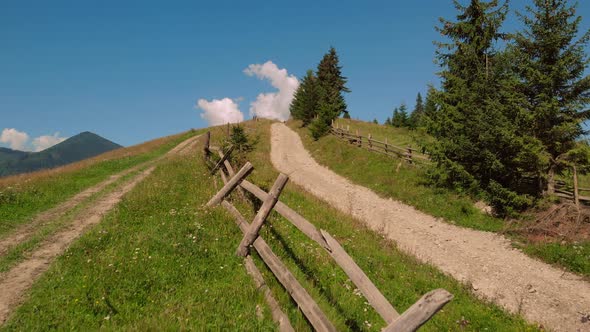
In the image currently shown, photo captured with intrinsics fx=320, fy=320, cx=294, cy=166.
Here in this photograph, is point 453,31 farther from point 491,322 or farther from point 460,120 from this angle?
point 491,322

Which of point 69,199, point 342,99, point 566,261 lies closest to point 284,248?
point 566,261

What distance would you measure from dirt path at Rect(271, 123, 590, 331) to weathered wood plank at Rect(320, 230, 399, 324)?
582cm

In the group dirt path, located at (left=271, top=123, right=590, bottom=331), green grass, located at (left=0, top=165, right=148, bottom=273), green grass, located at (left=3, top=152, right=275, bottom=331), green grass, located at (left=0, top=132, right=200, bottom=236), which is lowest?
dirt path, located at (left=271, top=123, right=590, bottom=331)

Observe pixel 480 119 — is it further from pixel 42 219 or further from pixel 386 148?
pixel 42 219

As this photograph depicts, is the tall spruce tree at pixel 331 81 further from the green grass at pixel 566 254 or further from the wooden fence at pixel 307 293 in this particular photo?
the wooden fence at pixel 307 293

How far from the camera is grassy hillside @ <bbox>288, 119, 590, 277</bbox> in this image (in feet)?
34.0

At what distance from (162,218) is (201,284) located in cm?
359

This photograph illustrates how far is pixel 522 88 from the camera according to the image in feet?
44.1

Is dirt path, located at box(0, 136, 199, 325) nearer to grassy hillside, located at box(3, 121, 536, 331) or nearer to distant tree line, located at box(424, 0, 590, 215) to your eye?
grassy hillside, located at box(3, 121, 536, 331)

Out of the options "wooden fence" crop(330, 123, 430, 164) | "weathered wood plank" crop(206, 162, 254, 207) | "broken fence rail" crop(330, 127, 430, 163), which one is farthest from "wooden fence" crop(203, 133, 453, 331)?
"wooden fence" crop(330, 123, 430, 164)

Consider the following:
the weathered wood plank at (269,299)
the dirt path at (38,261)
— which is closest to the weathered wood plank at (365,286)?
the weathered wood plank at (269,299)

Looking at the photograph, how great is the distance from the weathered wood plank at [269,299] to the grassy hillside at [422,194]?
32.2 ft

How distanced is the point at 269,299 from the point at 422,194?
13.9 m

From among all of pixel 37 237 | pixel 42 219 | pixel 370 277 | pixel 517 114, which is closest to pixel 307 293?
pixel 370 277
